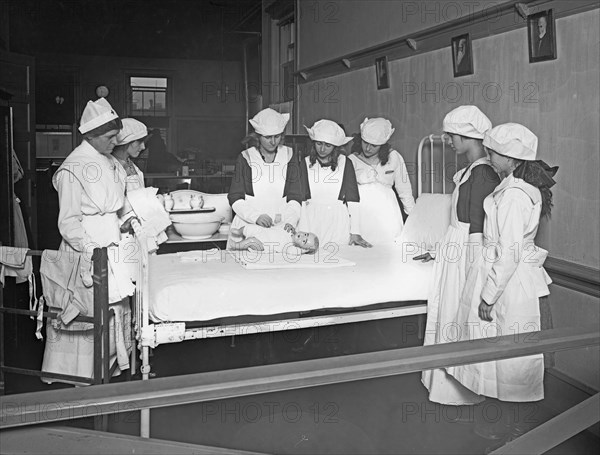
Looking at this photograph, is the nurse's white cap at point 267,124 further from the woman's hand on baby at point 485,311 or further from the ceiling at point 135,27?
the ceiling at point 135,27

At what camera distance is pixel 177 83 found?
10.7m

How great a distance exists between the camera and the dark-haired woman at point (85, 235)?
2.95 metres

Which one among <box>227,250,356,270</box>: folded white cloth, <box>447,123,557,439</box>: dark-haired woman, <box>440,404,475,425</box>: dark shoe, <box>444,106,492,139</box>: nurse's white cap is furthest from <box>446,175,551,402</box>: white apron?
<box>227,250,356,270</box>: folded white cloth

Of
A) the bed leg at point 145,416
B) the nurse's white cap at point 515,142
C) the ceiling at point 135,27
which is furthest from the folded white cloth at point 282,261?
the ceiling at point 135,27

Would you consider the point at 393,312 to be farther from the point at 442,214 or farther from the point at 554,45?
the point at 554,45

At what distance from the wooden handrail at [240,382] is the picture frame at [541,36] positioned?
107 inches

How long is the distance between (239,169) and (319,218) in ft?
2.17

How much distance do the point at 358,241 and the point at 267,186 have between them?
2.16ft

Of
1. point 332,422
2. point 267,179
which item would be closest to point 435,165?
point 267,179

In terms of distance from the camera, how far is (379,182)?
470 cm

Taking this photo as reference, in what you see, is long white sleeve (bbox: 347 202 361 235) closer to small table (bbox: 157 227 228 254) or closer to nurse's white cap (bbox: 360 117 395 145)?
nurse's white cap (bbox: 360 117 395 145)

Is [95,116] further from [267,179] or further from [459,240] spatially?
[459,240]

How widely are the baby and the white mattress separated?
0.51ft

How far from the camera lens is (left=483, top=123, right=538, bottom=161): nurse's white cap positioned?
2.81 metres
